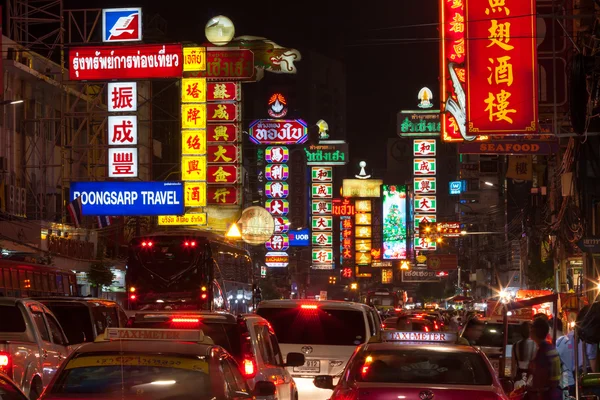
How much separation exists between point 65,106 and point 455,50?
2586 cm

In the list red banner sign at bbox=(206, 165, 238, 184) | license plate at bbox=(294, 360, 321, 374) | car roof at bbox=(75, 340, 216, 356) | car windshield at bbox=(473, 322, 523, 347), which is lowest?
car windshield at bbox=(473, 322, 523, 347)

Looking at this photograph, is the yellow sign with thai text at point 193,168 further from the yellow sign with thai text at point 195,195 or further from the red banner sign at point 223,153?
the red banner sign at point 223,153

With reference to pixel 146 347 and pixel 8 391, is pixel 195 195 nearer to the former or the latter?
pixel 146 347

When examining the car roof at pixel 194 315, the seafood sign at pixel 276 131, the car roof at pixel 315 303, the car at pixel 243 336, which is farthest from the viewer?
the seafood sign at pixel 276 131

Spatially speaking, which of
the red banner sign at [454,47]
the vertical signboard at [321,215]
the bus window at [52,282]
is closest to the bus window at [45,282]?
the bus window at [52,282]

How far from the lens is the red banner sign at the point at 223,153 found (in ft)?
153

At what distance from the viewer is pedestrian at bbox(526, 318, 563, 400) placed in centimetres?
1305

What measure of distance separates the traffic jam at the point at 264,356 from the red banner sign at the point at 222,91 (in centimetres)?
2675

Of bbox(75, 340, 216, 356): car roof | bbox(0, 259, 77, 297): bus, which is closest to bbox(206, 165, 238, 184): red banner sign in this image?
bbox(0, 259, 77, 297): bus

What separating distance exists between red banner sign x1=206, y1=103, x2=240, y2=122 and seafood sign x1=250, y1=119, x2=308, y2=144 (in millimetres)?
21890

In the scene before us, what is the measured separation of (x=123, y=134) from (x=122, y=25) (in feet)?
16.7

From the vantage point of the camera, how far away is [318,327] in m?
17.0

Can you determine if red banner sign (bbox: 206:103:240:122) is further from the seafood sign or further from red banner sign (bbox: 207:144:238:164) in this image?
the seafood sign

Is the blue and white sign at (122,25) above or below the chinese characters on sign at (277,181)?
above
